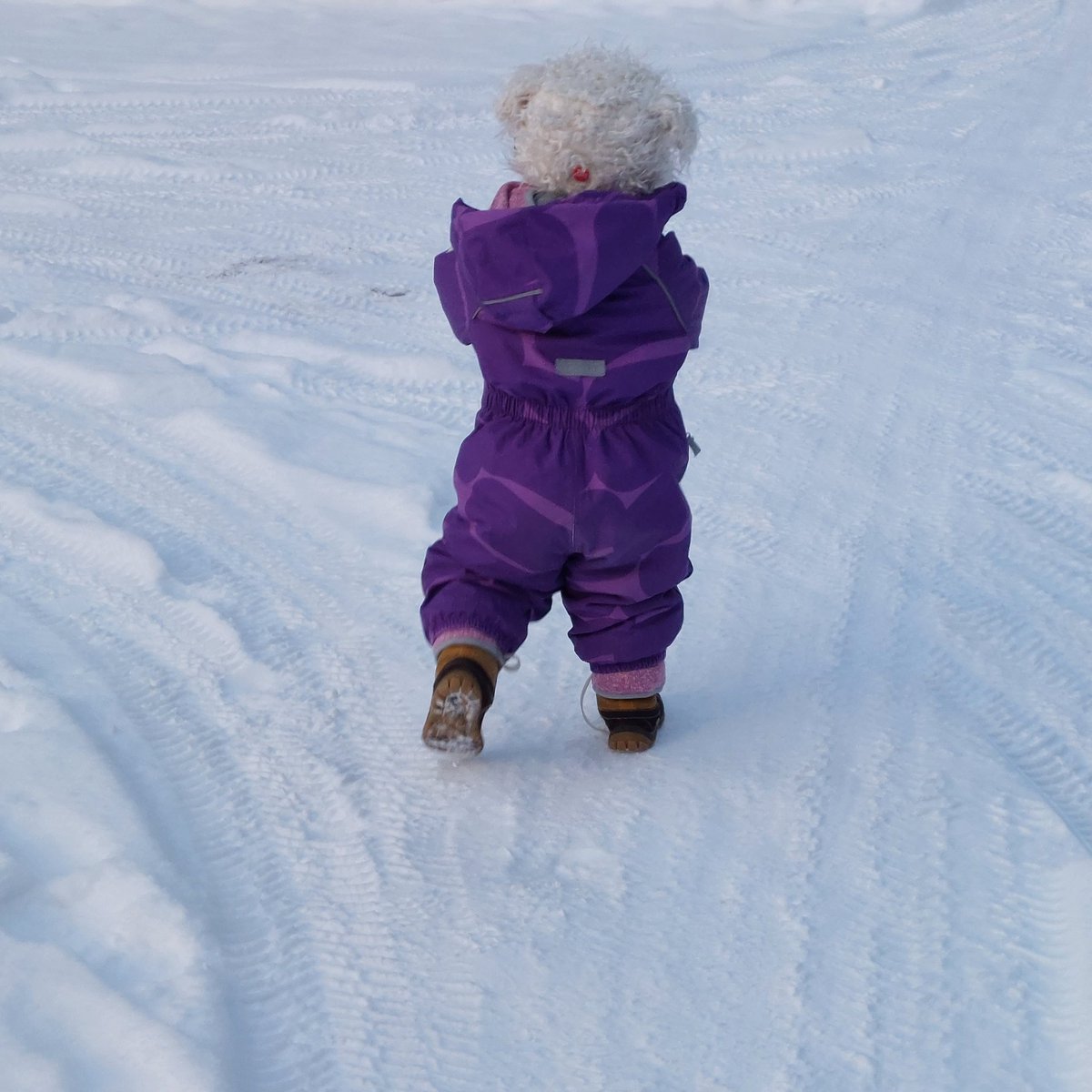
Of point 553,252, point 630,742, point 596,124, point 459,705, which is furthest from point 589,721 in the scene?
point 596,124

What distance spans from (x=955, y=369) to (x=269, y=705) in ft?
7.70

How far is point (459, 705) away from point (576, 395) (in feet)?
1.56

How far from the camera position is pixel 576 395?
6.62 ft

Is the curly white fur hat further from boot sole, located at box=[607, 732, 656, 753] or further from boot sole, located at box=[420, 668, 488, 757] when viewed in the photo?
boot sole, located at box=[607, 732, 656, 753]

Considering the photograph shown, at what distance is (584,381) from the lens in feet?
6.57

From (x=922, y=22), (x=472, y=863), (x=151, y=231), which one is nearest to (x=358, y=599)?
(x=472, y=863)

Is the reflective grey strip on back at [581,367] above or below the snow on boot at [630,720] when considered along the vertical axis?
above

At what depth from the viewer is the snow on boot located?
87.8 inches

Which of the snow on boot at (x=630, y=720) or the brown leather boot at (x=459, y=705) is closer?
the brown leather boot at (x=459, y=705)

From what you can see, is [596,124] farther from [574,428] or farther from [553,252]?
[574,428]

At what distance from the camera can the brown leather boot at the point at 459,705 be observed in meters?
2.06

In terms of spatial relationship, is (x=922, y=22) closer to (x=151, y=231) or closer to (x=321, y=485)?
(x=151, y=231)

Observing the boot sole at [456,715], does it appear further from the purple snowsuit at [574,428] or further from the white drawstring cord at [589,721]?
the white drawstring cord at [589,721]

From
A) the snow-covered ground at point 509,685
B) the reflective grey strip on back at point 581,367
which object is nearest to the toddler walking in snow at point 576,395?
the reflective grey strip on back at point 581,367
